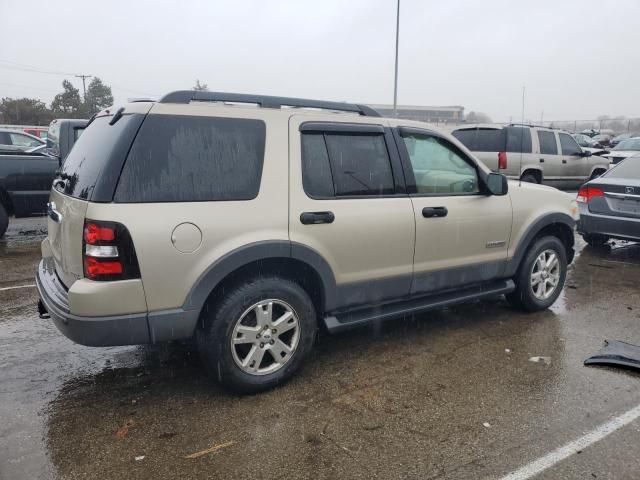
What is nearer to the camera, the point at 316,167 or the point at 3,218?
the point at 316,167

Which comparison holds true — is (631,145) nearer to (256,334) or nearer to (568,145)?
(568,145)

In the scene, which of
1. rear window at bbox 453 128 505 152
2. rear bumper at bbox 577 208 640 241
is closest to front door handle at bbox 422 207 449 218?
rear bumper at bbox 577 208 640 241

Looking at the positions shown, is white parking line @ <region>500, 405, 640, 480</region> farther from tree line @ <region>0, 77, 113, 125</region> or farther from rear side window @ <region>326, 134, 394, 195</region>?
tree line @ <region>0, 77, 113, 125</region>

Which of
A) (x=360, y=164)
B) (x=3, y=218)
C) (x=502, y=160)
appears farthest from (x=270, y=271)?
(x=502, y=160)

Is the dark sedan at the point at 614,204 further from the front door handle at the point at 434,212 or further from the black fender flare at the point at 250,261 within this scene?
the black fender flare at the point at 250,261

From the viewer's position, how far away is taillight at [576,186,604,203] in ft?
24.8

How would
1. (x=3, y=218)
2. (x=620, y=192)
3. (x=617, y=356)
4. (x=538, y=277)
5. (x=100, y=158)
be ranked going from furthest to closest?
(x=3, y=218)
(x=620, y=192)
(x=538, y=277)
(x=617, y=356)
(x=100, y=158)

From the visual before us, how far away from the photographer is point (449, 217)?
418cm

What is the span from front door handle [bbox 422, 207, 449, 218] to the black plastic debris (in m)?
1.59

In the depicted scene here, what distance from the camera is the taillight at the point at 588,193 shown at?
7551mm

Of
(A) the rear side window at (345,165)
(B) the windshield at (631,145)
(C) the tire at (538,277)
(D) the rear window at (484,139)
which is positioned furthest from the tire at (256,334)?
(B) the windshield at (631,145)

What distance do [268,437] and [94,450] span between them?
0.95 metres

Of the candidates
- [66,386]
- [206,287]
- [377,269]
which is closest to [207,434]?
[206,287]

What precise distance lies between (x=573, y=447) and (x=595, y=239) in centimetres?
621
